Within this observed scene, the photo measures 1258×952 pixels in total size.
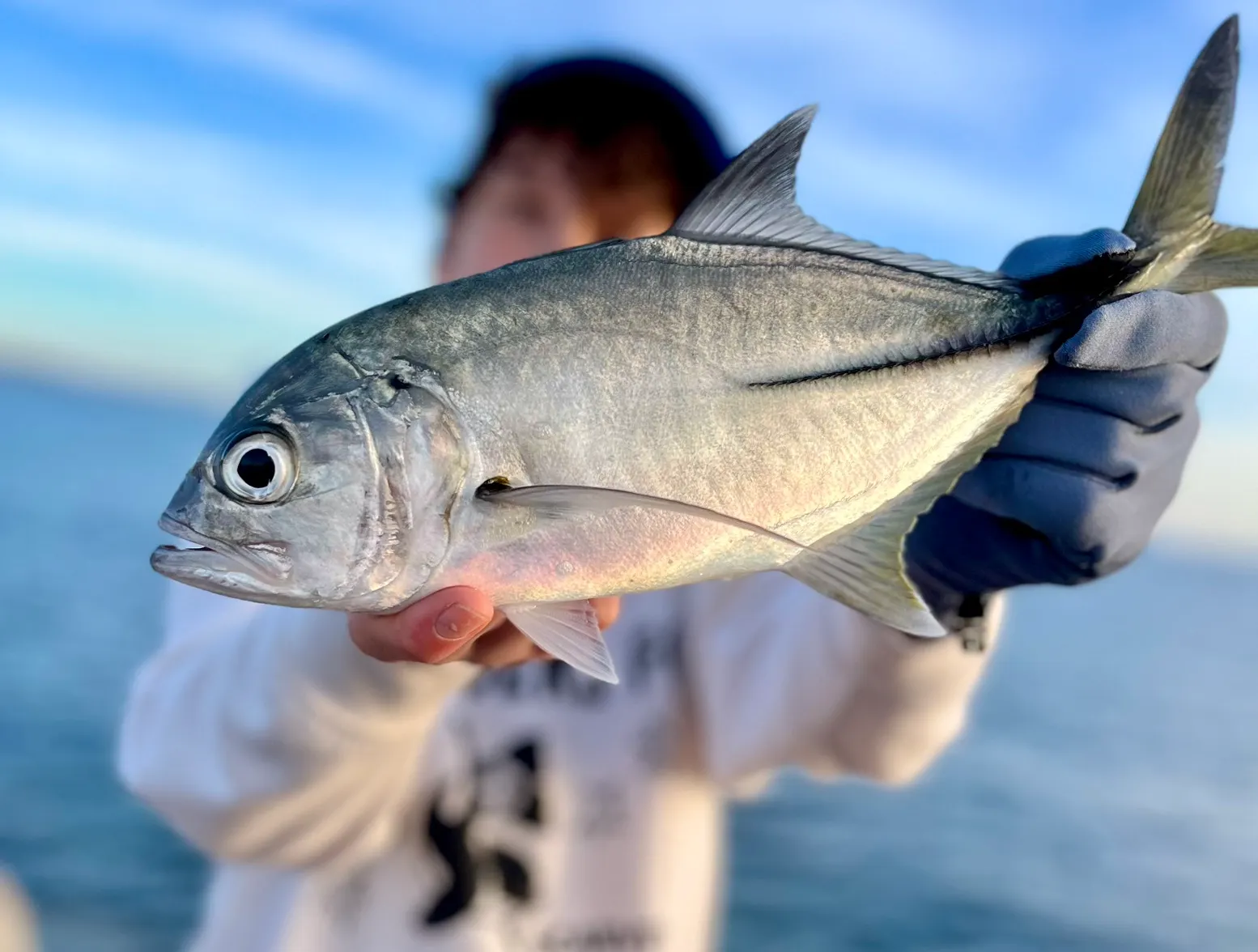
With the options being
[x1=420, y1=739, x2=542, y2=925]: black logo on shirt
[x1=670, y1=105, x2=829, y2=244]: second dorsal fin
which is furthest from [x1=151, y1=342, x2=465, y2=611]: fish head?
[x1=420, y1=739, x2=542, y2=925]: black logo on shirt

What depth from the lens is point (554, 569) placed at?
3.39ft

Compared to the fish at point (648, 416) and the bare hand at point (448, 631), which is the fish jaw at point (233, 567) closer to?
the fish at point (648, 416)

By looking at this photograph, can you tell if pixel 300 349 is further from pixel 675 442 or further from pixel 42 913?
pixel 42 913

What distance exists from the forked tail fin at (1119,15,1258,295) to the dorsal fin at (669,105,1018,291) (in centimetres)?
32

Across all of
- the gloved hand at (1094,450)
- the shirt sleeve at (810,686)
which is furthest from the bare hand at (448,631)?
the shirt sleeve at (810,686)

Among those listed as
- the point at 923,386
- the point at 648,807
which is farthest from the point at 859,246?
the point at 648,807

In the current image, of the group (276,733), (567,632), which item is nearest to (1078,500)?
(567,632)

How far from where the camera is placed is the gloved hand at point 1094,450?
1.29 meters

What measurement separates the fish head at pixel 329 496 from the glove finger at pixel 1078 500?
2.73ft

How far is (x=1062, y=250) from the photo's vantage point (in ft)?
4.19

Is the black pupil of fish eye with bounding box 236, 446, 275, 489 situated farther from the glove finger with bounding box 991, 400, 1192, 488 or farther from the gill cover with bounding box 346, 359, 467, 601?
the glove finger with bounding box 991, 400, 1192, 488

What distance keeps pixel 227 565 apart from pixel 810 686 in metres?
1.61

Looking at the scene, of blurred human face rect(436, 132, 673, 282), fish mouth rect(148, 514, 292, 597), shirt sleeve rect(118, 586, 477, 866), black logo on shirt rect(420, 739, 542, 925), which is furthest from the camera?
blurred human face rect(436, 132, 673, 282)

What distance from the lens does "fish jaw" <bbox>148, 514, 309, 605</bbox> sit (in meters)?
0.96
